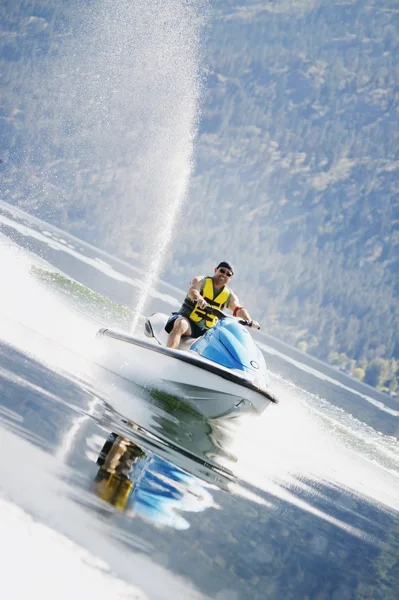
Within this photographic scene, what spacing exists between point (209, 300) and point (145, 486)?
26.5ft

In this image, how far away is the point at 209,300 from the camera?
13.0 metres

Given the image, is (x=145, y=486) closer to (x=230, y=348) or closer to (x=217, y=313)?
(x=230, y=348)

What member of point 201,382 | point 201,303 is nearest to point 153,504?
point 201,382

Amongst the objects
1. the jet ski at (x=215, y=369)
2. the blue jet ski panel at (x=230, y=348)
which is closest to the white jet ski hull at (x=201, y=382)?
the jet ski at (x=215, y=369)

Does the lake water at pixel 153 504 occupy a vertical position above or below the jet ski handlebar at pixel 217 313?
below

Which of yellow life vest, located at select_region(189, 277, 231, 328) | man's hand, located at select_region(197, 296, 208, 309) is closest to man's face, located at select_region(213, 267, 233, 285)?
yellow life vest, located at select_region(189, 277, 231, 328)

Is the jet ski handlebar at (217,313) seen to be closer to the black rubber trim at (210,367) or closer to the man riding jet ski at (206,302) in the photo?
the man riding jet ski at (206,302)

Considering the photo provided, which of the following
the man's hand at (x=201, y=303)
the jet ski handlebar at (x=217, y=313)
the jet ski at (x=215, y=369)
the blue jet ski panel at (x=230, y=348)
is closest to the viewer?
the jet ski at (x=215, y=369)

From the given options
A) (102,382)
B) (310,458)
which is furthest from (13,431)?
(310,458)

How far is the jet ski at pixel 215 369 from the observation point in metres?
10.9

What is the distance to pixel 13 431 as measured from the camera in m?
5.03

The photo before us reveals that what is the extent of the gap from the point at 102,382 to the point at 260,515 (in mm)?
4902

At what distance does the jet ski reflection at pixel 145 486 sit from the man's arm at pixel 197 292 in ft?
18.4

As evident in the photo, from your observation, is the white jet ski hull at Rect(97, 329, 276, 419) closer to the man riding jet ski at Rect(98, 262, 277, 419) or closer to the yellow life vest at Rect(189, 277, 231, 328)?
the man riding jet ski at Rect(98, 262, 277, 419)
